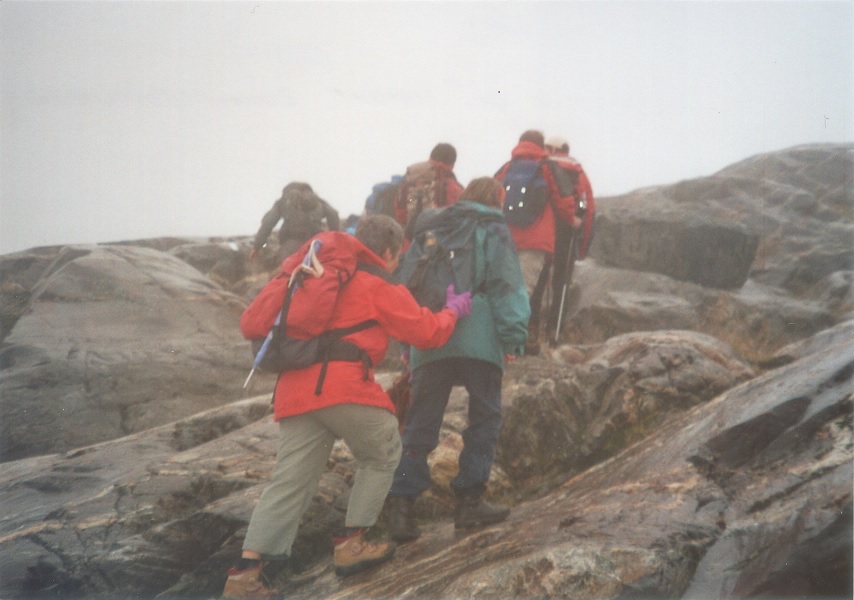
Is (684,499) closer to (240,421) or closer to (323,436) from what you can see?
(323,436)

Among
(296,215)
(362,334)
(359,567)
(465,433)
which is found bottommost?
(359,567)

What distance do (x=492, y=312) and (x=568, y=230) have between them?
3816mm

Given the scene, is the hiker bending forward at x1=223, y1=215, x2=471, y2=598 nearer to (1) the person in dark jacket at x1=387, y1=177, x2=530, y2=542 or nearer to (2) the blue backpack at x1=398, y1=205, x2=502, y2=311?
(1) the person in dark jacket at x1=387, y1=177, x2=530, y2=542

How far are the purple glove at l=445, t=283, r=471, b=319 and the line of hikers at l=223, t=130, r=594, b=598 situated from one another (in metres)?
0.01

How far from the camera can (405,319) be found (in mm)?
5516

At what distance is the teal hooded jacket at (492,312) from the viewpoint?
6.08 metres

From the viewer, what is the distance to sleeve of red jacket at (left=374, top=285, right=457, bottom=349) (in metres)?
5.52

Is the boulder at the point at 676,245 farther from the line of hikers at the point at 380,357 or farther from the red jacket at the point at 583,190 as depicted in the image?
the line of hikers at the point at 380,357

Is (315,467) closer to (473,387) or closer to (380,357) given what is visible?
(380,357)

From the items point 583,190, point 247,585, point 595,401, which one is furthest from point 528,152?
point 247,585

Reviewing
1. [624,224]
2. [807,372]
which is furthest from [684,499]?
[624,224]

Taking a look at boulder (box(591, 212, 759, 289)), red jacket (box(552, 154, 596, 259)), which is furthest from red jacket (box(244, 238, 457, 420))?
boulder (box(591, 212, 759, 289))

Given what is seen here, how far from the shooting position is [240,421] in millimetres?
9188

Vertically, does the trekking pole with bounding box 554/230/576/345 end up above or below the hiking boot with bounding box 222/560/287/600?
above
